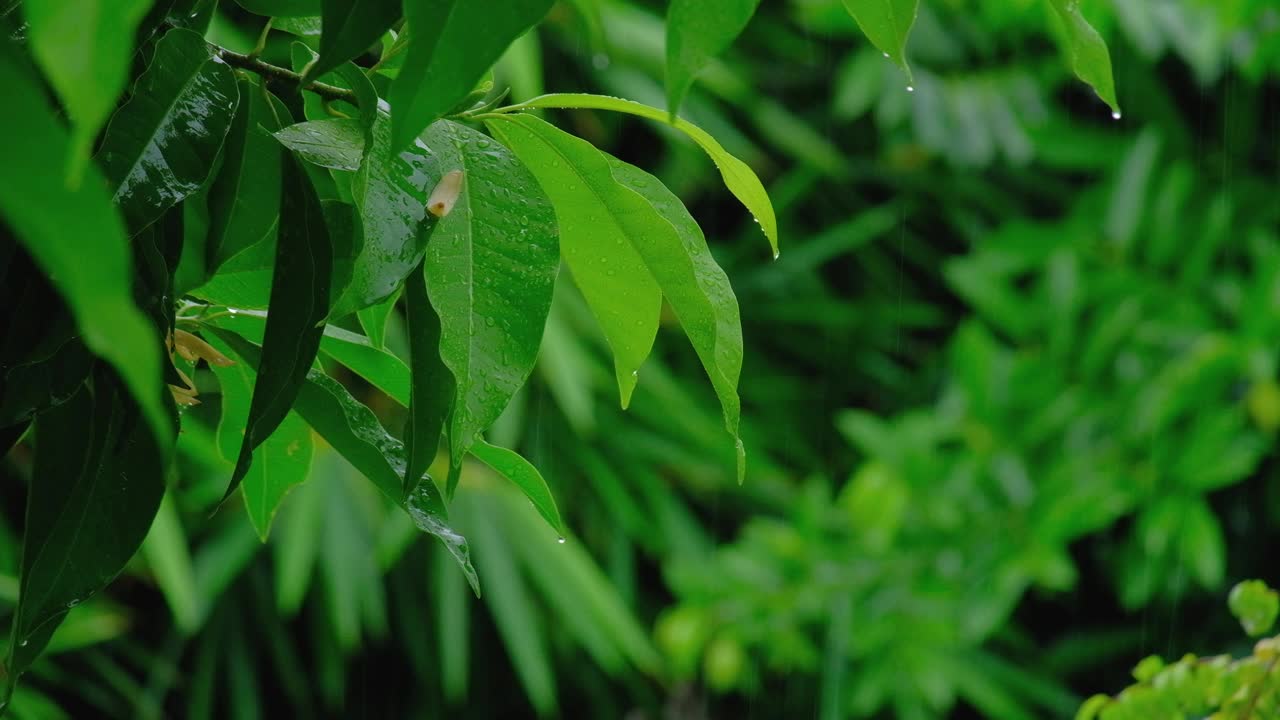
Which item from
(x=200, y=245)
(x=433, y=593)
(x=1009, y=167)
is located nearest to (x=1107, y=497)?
(x=1009, y=167)

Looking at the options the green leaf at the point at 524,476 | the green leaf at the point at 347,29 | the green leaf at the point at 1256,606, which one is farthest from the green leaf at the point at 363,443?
the green leaf at the point at 1256,606

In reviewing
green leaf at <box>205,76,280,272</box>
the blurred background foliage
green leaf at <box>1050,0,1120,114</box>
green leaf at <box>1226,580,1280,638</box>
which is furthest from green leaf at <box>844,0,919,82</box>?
the blurred background foliage

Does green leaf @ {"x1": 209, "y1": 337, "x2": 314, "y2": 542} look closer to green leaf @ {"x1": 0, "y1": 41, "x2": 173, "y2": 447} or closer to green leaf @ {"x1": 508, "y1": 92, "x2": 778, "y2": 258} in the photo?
green leaf @ {"x1": 508, "y1": 92, "x2": 778, "y2": 258}

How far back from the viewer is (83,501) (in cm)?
31

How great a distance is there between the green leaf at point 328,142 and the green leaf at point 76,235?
12 centimetres

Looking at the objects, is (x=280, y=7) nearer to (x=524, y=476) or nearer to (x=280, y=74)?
(x=280, y=74)

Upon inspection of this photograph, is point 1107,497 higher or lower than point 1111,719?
lower

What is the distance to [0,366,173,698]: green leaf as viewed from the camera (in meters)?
0.31

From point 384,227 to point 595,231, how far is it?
0.23 feet

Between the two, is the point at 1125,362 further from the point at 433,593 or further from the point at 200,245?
the point at 200,245

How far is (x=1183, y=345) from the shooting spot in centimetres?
202

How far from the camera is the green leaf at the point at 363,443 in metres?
0.35

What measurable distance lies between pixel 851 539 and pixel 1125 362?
54 centimetres

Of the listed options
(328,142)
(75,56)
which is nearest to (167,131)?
(328,142)
